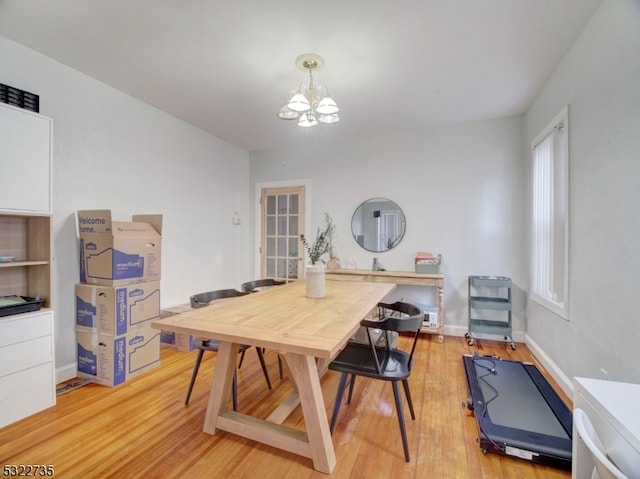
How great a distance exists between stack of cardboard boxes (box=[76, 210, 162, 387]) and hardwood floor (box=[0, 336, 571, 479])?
200 millimetres

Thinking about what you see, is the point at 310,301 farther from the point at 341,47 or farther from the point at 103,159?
the point at 103,159

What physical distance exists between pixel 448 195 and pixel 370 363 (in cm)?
279

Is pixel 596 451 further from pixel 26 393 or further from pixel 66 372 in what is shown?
pixel 66 372

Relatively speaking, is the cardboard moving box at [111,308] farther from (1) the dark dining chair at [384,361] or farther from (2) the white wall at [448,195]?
(2) the white wall at [448,195]

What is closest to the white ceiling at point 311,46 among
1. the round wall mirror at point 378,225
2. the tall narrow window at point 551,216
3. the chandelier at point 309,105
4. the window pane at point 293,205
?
the chandelier at point 309,105

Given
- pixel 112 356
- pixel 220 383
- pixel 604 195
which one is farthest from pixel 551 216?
pixel 112 356

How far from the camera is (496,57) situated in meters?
2.35

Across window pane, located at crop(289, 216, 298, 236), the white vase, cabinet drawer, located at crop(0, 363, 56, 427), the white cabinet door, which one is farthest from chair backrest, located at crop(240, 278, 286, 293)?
window pane, located at crop(289, 216, 298, 236)

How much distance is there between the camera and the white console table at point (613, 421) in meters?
0.79

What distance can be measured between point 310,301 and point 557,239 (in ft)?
7.64

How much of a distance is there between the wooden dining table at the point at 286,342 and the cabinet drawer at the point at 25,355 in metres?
1.24

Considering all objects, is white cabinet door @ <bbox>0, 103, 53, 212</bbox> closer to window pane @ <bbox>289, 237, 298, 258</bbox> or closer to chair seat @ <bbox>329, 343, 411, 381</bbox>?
chair seat @ <bbox>329, 343, 411, 381</bbox>

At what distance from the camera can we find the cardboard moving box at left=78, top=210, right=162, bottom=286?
2.45 metres

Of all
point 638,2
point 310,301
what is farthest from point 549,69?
point 310,301
